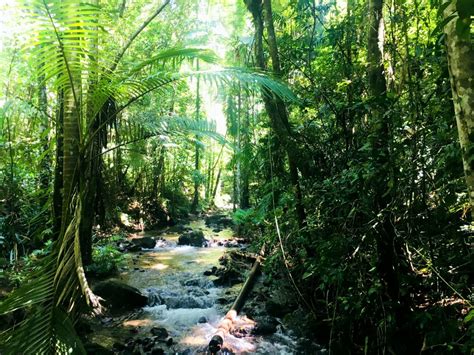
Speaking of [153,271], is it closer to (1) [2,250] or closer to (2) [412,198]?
(1) [2,250]

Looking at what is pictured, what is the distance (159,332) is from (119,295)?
1.19 metres

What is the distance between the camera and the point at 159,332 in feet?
15.4

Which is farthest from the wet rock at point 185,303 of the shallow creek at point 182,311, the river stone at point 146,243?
the river stone at point 146,243

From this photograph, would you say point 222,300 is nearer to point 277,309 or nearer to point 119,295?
point 277,309

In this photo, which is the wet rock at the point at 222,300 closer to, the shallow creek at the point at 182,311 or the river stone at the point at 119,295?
the shallow creek at the point at 182,311

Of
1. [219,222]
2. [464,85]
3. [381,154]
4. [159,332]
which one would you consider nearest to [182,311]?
[159,332]

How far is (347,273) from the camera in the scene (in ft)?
10.4

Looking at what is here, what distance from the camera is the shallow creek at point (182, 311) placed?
14.5 ft

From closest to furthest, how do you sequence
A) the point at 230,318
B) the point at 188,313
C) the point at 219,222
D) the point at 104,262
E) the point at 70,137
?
the point at 70,137, the point at 230,318, the point at 188,313, the point at 104,262, the point at 219,222

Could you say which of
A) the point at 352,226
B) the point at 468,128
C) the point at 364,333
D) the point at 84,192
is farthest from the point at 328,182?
the point at 84,192

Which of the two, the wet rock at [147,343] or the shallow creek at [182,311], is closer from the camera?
the wet rock at [147,343]

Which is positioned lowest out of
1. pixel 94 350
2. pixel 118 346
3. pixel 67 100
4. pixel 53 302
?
pixel 118 346

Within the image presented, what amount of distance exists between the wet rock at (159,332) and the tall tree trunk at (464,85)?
405 cm

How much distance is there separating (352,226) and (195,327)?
288 cm
